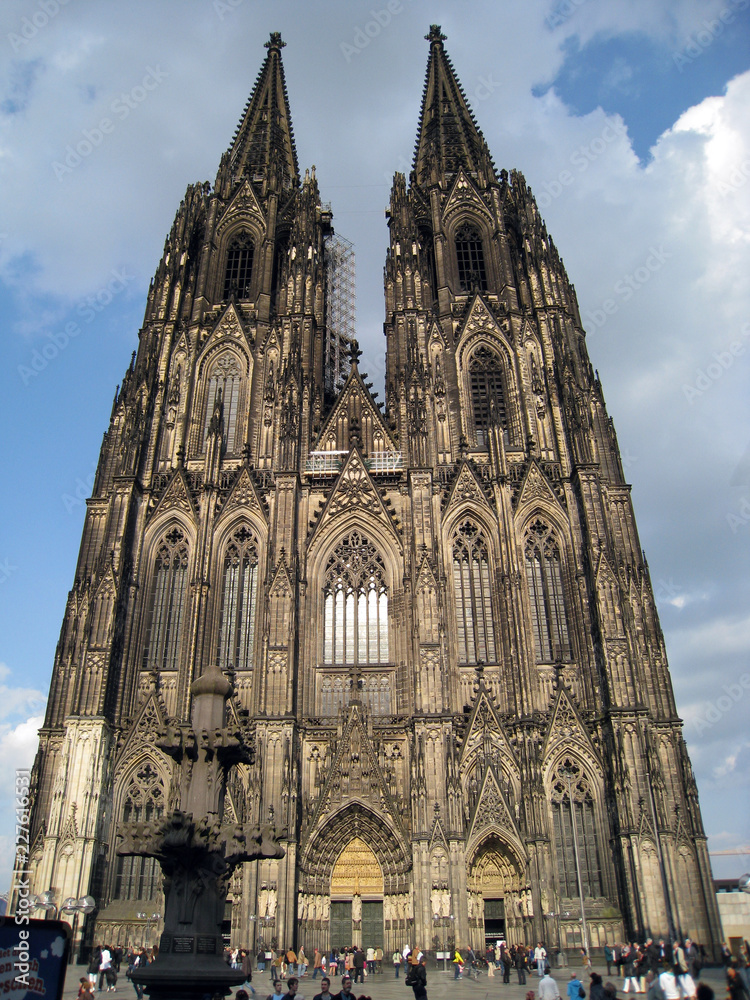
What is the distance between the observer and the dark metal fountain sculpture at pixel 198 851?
11094 mm

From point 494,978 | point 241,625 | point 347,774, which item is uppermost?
point 241,625

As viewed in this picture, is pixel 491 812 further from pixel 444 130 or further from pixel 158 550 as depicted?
pixel 444 130

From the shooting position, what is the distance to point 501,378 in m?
35.5

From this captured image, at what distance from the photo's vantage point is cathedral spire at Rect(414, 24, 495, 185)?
147 feet

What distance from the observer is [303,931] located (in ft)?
81.3

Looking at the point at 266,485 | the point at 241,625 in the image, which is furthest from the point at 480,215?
the point at 241,625

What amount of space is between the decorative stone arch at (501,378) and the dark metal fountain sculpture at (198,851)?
74.6 ft

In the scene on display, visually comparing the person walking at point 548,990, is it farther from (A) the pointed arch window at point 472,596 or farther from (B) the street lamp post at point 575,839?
(A) the pointed arch window at point 472,596

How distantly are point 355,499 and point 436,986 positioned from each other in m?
17.5

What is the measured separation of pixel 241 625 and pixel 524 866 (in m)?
13.0

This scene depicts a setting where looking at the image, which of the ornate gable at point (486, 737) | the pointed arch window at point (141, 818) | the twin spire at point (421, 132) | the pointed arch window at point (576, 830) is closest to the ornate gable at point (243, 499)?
the pointed arch window at point (141, 818)

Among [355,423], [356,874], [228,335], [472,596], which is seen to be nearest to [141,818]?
[356,874]

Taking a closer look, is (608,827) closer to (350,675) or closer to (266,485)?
(350,675)

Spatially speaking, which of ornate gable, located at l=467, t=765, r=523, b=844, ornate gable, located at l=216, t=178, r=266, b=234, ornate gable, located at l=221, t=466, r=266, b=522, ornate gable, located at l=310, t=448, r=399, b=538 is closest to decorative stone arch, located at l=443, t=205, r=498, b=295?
ornate gable, located at l=216, t=178, r=266, b=234
